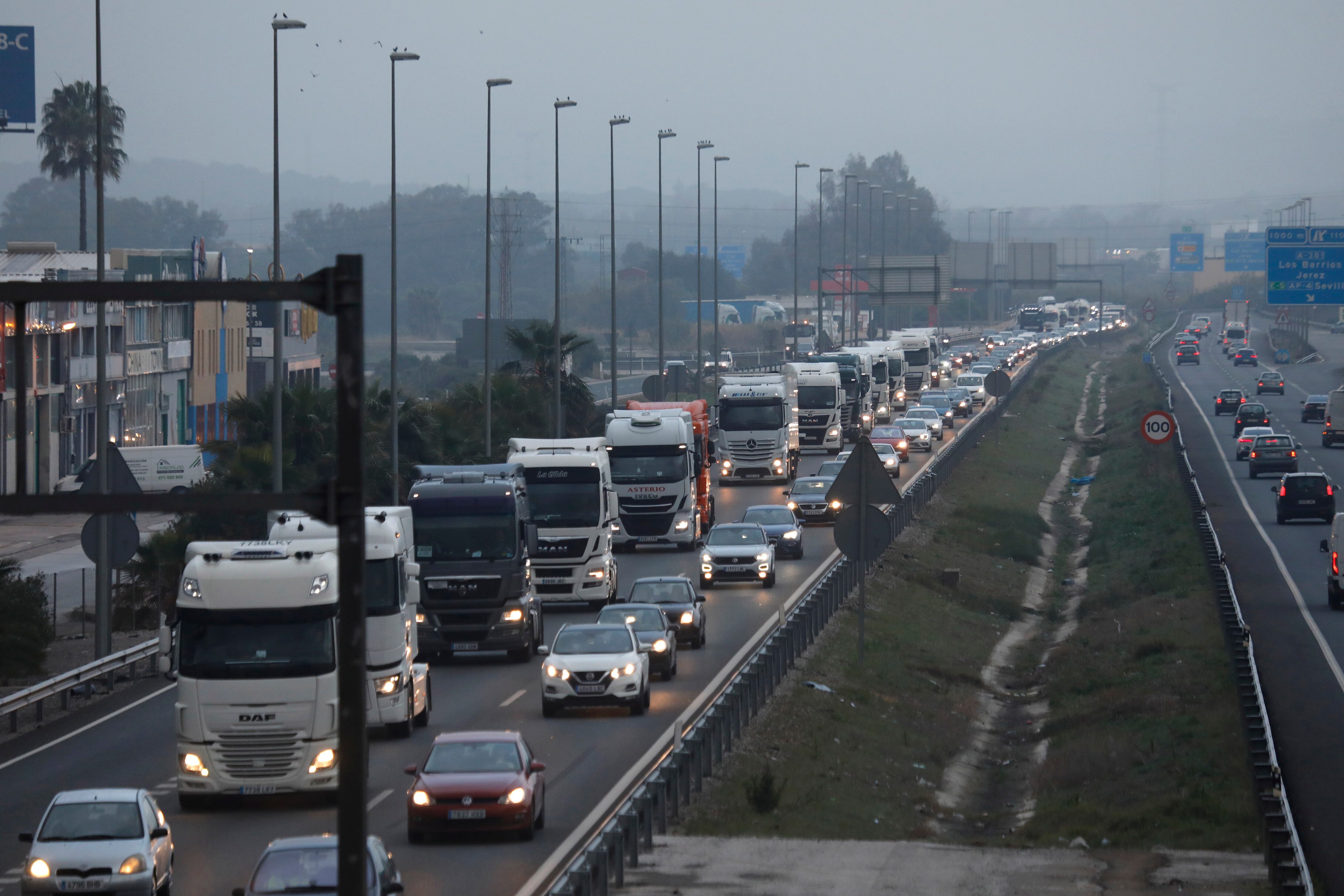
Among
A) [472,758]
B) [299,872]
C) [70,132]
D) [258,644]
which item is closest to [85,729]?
[258,644]

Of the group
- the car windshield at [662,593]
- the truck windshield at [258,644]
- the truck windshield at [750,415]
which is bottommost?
the car windshield at [662,593]

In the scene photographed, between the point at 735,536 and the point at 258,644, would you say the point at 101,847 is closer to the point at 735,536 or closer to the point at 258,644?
the point at 258,644

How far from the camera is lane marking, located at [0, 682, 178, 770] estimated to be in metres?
24.5

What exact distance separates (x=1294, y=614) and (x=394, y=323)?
22701mm

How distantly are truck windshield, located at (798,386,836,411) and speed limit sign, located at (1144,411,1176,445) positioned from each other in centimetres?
2512

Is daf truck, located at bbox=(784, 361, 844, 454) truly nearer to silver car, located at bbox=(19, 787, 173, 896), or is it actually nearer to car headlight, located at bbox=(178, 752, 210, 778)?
car headlight, located at bbox=(178, 752, 210, 778)

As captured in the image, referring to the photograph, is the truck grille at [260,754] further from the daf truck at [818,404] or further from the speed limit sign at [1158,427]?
the daf truck at [818,404]

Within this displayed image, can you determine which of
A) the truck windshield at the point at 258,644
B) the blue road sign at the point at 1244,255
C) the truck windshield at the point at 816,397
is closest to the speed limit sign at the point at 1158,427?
the truck windshield at the point at 816,397

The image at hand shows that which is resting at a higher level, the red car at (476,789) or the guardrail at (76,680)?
the red car at (476,789)

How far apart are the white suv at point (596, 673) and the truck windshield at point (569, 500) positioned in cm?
961

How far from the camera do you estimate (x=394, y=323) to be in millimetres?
45562

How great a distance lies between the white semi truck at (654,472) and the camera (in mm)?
Answer: 44719

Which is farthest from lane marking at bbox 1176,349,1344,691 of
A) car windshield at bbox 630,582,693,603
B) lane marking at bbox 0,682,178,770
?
lane marking at bbox 0,682,178,770

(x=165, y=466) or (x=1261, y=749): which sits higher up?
(x=165, y=466)
